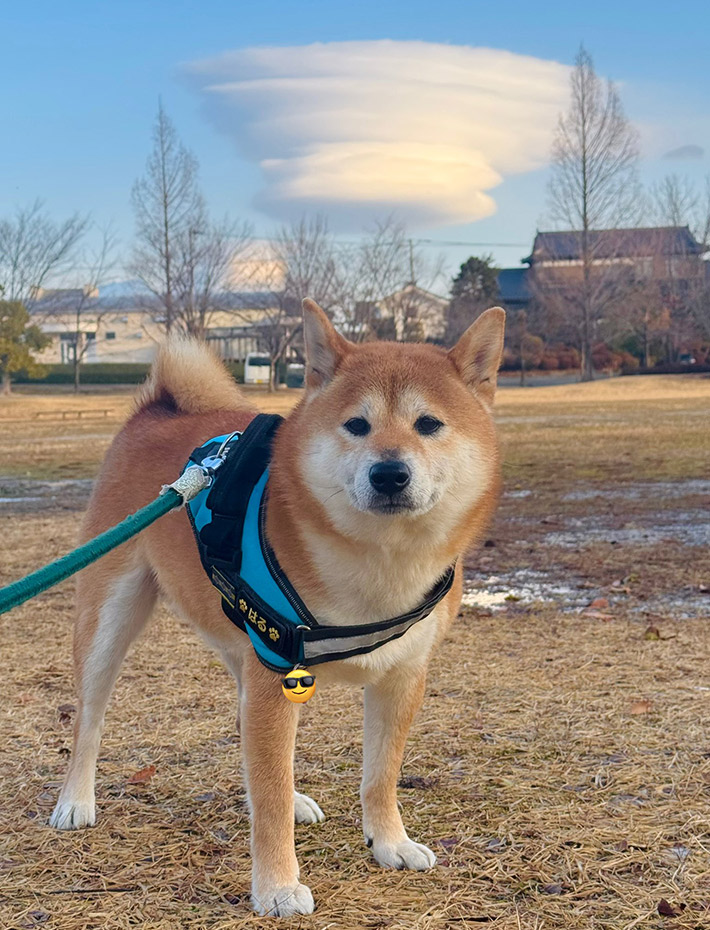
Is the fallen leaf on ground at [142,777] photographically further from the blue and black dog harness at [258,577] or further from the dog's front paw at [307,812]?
the blue and black dog harness at [258,577]

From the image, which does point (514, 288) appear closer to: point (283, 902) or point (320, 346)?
point (320, 346)

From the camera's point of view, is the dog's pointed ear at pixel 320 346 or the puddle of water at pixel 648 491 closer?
the dog's pointed ear at pixel 320 346

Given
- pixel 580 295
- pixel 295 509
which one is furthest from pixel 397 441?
pixel 580 295

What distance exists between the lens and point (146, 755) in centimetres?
372

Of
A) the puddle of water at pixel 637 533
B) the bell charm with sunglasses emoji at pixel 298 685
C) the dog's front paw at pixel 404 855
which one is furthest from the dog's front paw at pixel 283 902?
the puddle of water at pixel 637 533

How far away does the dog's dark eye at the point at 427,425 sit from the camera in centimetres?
262

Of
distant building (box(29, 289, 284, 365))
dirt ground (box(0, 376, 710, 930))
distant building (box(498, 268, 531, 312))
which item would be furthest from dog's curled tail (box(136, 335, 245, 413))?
distant building (box(498, 268, 531, 312))

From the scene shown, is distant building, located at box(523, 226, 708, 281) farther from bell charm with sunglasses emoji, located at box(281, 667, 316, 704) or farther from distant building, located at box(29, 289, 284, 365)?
bell charm with sunglasses emoji, located at box(281, 667, 316, 704)

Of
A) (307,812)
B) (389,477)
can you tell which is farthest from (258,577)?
(307,812)

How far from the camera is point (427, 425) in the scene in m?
2.63

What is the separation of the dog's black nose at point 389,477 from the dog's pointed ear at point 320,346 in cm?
51

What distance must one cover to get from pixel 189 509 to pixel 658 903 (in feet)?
5.64

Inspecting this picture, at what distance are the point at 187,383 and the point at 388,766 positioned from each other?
174 cm

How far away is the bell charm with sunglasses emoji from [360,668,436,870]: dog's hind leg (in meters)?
0.33
